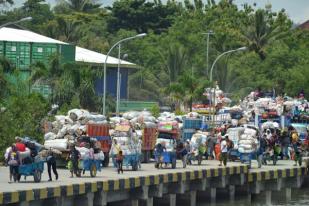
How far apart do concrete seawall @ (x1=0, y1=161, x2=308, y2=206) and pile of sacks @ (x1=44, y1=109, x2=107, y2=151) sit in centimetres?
301

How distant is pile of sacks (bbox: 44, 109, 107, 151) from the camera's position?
44.6 metres

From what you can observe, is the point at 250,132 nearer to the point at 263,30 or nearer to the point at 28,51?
the point at 28,51

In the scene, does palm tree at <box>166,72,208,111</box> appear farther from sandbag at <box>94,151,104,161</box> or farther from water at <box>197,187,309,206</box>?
sandbag at <box>94,151,104,161</box>

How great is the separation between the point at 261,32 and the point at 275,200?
5649cm

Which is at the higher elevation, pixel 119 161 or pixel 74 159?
pixel 74 159

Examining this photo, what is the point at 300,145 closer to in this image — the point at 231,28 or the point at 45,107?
the point at 45,107

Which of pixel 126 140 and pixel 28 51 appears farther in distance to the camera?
pixel 28 51

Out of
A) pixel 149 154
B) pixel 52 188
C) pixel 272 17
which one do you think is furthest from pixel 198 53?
pixel 52 188

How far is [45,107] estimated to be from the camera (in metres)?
54.1

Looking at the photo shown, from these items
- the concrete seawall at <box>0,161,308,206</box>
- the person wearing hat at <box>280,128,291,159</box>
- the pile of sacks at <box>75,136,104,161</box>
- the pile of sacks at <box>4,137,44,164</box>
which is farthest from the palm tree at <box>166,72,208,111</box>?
the pile of sacks at <box>4,137,44,164</box>

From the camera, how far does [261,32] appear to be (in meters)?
110

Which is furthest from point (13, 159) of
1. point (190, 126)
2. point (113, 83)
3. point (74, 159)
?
point (113, 83)

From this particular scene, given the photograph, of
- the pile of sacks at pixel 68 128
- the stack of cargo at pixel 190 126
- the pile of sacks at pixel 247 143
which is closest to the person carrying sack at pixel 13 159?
the pile of sacks at pixel 68 128

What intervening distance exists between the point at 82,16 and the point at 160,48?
62.9ft
